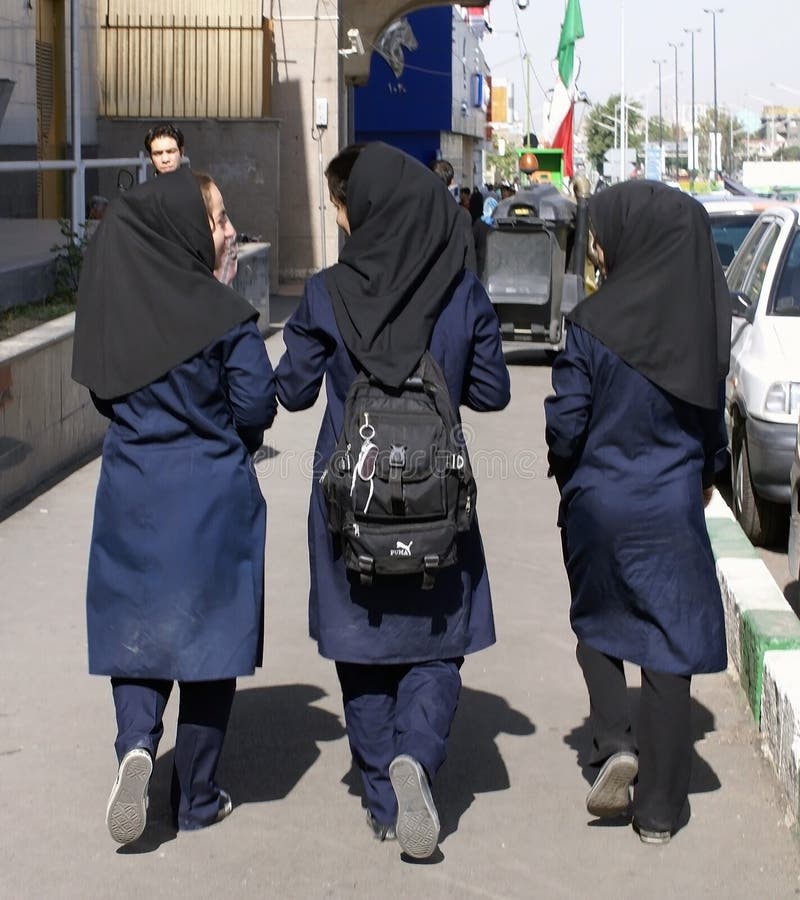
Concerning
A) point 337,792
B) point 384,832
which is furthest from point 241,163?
point 384,832

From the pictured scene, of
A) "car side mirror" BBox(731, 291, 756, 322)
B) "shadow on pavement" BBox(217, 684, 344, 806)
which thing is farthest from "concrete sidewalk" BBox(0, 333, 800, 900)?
"car side mirror" BBox(731, 291, 756, 322)

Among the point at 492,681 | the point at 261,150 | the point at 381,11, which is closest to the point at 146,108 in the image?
→ the point at 261,150

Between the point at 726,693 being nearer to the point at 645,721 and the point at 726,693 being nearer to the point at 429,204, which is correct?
the point at 645,721

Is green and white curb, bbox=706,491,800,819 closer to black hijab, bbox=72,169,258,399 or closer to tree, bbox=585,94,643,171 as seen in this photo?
black hijab, bbox=72,169,258,399

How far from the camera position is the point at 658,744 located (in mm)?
4188

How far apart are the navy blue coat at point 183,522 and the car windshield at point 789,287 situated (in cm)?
528

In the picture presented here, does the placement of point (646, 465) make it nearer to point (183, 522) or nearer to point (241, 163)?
point (183, 522)

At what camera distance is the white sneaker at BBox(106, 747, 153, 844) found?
12.7 ft

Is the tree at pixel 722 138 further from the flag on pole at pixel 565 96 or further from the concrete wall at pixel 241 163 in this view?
the concrete wall at pixel 241 163

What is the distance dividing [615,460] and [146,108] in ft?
60.8

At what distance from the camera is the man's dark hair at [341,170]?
4.08 meters

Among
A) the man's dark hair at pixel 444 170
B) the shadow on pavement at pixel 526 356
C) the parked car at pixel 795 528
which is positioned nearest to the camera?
the parked car at pixel 795 528

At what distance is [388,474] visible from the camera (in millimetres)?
3842

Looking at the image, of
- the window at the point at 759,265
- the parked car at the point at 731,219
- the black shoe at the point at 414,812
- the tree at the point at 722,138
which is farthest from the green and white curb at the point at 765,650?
the tree at the point at 722,138
